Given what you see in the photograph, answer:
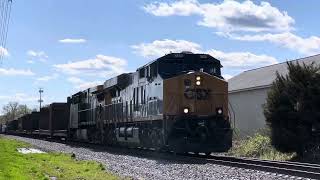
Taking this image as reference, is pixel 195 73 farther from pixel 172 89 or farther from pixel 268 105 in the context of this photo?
pixel 268 105

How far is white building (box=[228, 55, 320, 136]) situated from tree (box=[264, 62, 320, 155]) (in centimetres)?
1382

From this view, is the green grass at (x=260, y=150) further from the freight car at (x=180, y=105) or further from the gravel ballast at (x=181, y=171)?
the gravel ballast at (x=181, y=171)

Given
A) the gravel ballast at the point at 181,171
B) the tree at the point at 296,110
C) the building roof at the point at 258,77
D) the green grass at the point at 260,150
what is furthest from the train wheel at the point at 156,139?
the building roof at the point at 258,77

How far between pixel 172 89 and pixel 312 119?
5.44 m

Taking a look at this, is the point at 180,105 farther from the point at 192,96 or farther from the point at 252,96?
the point at 252,96

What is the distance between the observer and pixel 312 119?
20766mm

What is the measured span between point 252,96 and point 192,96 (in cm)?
1792

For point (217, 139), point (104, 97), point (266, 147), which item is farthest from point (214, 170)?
point (104, 97)

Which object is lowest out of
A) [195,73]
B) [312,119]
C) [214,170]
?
[214,170]

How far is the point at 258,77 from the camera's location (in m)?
41.4

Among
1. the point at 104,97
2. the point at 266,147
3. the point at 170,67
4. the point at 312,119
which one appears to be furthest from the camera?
the point at 104,97

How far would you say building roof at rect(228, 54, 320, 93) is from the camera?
37.0m

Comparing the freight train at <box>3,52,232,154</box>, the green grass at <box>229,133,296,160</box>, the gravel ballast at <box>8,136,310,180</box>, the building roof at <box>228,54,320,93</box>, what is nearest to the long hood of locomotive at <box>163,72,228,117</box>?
the freight train at <box>3,52,232,154</box>

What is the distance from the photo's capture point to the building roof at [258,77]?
36953 mm
